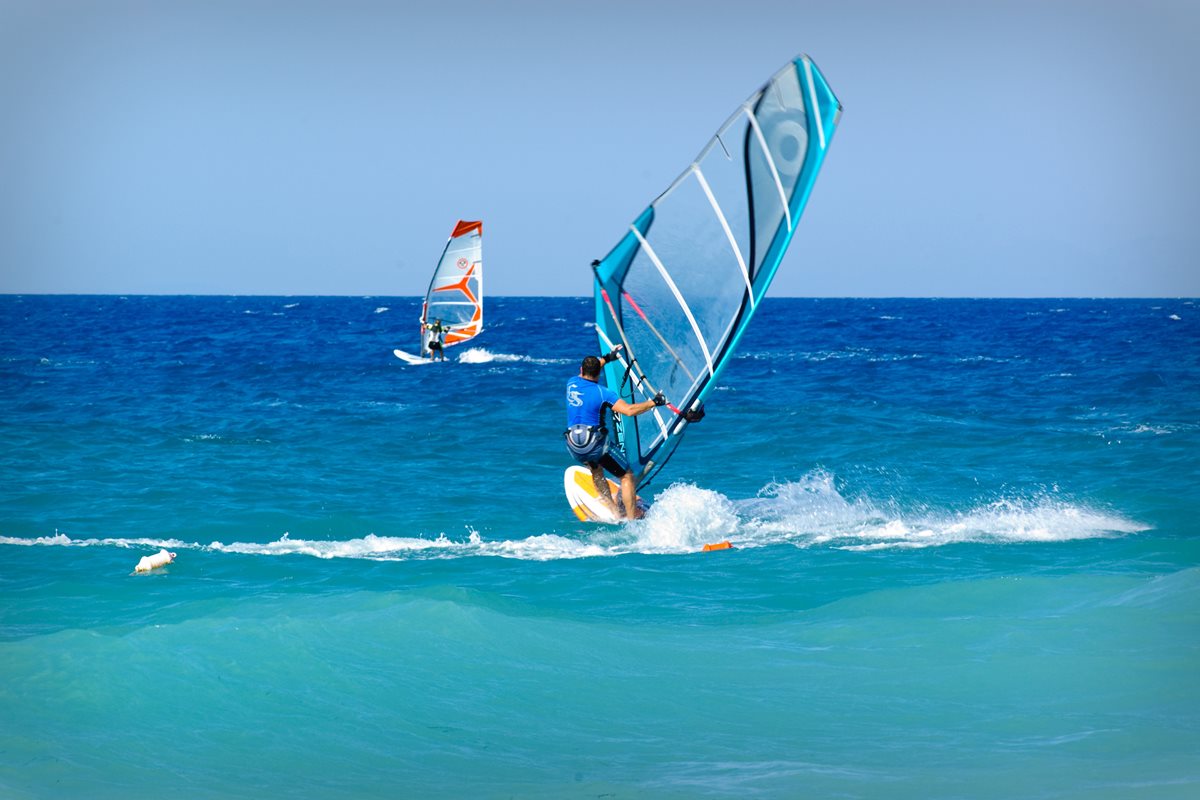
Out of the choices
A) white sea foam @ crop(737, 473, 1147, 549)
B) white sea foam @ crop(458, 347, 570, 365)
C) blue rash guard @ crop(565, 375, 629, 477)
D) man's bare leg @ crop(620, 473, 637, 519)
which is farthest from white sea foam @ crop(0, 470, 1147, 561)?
white sea foam @ crop(458, 347, 570, 365)

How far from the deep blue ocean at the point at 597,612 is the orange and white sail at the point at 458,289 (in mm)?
12098

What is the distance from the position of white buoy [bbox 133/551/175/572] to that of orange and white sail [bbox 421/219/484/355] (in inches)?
795

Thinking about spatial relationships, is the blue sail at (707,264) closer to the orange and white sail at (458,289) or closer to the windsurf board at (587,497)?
the windsurf board at (587,497)

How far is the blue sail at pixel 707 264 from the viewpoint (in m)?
9.16

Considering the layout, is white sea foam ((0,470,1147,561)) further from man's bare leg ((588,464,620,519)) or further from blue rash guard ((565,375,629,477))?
blue rash guard ((565,375,629,477))

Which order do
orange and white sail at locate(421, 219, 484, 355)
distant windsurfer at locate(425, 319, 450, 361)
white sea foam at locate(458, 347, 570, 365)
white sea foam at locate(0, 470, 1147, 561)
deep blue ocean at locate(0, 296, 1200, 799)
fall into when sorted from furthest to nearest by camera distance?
white sea foam at locate(458, 347, 570, 365) < distant windsurfer at locate(425, 319, 450, 361) < orange and white sail at locate(421, 219, 484, 355) < white sea foam at locate(0, 470, 1147, 561) < deep blue ocean at locate(0, 296, 1200, 799)

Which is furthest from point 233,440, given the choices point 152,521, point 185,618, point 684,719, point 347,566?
point 684,719

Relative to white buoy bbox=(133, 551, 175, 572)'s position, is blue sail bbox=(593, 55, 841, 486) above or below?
above

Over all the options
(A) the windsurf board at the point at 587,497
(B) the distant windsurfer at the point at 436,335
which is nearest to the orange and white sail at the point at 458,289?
(B) the distant windsurfer at the point at 436,335

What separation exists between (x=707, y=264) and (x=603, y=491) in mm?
2203

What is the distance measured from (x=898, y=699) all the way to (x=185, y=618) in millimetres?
4069

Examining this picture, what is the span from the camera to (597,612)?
6988 mm

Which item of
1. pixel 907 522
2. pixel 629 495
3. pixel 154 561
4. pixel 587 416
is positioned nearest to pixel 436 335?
pixel 629 495

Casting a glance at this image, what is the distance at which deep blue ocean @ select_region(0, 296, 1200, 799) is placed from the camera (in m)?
4.53
